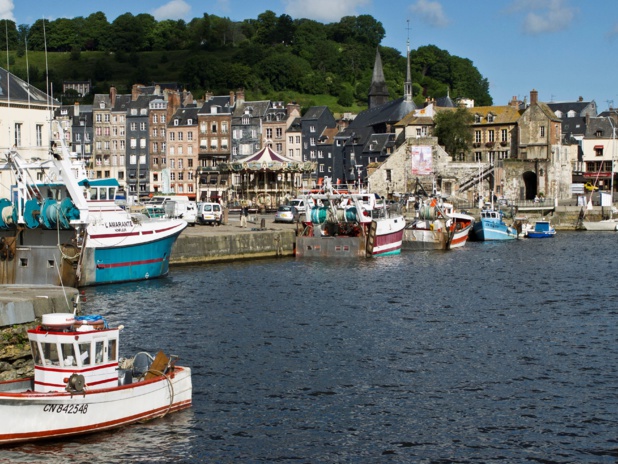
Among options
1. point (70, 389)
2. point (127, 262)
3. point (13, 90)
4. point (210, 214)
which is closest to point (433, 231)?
point (210, 214)

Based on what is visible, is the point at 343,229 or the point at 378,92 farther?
the point at 378,92

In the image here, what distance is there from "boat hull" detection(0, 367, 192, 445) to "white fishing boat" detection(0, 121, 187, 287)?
73.0 feet

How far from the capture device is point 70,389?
20.4 metres

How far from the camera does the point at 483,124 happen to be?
113 metres

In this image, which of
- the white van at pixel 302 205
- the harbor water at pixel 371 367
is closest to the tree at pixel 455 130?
the white van at pixel 302 205

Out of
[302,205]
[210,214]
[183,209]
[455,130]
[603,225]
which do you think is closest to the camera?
[183,209]

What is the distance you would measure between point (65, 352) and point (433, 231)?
176 feet

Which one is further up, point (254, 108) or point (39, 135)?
point (254, 108)

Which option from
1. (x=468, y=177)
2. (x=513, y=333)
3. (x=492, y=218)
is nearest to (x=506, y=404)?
(x=513, y=333)

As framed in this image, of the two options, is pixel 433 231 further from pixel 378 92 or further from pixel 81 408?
pixel 378 92

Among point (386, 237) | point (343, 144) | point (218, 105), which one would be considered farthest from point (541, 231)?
point (218, 105)

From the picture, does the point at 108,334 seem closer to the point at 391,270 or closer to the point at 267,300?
the point at 267,300

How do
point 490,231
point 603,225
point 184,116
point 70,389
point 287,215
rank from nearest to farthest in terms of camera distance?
point 70,389 < point 287,215 < point 490,231 < point 603,225 < point 184,116

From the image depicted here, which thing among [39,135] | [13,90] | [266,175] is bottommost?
[266,175]
